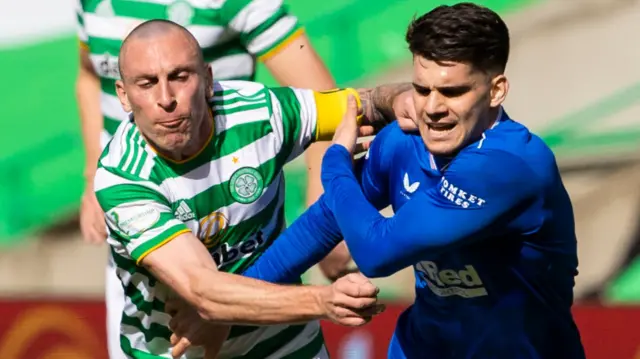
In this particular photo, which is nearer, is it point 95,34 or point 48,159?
point 95,34

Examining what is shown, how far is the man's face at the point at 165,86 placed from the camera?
3002 mm

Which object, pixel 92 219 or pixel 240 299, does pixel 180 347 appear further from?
pixel 92 219

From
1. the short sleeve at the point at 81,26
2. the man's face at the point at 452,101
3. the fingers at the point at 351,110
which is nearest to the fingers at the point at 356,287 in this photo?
the man's face at the point at 452,101

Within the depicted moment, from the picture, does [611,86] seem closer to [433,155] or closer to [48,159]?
[48,159]

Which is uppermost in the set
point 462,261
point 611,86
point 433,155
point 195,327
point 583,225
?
point 433,155

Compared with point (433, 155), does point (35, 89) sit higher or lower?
lower

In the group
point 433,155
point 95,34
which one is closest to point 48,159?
point 95,34

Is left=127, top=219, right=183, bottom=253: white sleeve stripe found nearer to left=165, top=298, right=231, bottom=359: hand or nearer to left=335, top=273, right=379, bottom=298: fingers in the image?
left=165, top=298, right=231, bottom=359: hand

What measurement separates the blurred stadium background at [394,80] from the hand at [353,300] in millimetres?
2821

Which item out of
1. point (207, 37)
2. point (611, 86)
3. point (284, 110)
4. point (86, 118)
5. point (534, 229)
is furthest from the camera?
point (611, 86)

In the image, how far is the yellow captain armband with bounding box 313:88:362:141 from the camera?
3.37m

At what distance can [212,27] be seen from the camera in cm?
364

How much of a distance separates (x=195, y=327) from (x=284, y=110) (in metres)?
0.63

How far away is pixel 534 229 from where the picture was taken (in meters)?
2.67
